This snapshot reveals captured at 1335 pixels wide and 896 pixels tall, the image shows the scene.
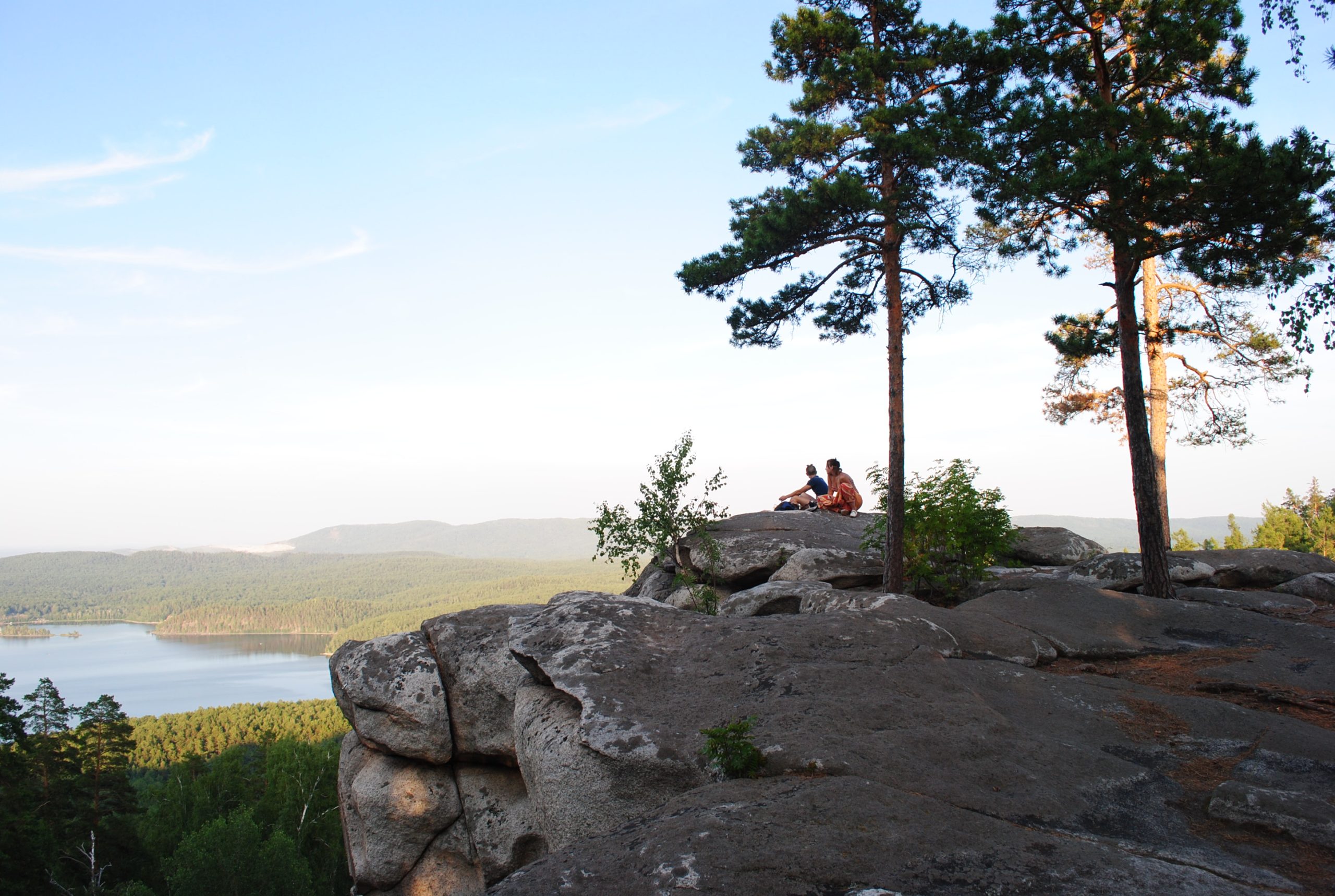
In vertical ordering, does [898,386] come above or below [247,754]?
above

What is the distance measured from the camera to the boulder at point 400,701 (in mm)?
10211

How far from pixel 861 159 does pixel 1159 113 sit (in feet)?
13.7

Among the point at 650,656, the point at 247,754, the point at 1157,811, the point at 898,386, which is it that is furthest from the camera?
the point at 247,754

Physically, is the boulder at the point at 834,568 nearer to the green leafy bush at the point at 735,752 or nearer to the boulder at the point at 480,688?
the boulder at the point at 480,688

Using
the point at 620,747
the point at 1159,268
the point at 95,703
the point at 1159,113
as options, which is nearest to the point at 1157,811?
the point at 620,747

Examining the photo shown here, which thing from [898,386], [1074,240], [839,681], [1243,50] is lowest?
[839,681]

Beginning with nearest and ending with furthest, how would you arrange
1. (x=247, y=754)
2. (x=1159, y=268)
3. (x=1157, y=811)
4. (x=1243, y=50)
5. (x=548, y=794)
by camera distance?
(x=1157, y=811) < (x=548, y=794) < (x=1243, y=50) < (x=1159, y=268) < (x=247, y=754)

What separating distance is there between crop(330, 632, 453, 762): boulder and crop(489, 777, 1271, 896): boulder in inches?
263

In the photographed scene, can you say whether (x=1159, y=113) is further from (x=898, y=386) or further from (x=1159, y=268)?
(x=1159, y=268)

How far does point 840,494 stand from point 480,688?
1095 cm

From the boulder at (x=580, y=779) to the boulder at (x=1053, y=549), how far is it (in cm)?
1162

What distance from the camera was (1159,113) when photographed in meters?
11.3

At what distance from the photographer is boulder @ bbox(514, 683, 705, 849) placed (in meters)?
5.93

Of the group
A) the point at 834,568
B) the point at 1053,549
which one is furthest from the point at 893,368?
the point at 1053,549
